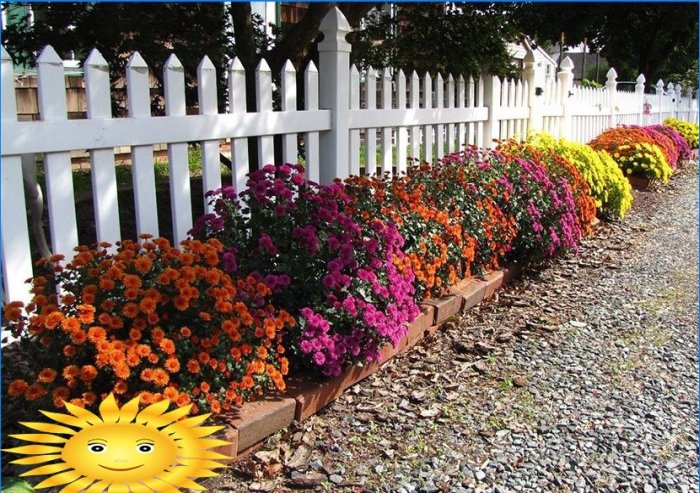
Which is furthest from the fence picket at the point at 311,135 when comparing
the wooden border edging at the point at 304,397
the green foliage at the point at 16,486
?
the green foliage at the point at 16,486

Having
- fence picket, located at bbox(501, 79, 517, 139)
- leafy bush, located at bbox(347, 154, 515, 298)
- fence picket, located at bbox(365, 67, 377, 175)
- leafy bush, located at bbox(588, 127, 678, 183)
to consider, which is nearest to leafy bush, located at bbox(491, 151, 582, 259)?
leafy bush, located at bbox(347, 154, 515, 298)

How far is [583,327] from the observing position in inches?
156

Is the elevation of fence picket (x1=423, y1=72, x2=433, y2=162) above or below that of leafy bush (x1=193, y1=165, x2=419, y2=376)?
above

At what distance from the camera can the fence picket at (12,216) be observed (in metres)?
2.47

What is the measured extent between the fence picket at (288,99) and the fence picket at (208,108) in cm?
51

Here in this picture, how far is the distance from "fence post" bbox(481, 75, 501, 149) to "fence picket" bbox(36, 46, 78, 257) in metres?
4.19

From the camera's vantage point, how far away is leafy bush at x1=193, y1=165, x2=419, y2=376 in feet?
9.21

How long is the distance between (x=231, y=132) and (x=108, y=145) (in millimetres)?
706

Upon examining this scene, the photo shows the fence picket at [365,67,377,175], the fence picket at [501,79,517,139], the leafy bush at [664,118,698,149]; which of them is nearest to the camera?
the fence picket at [365,67,377,175]

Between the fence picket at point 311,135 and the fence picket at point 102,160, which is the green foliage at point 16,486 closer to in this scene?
the fence picket at point 102,160

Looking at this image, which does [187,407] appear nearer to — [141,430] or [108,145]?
[141,430]

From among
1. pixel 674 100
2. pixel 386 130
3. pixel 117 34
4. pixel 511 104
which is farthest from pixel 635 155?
pixel 674 100

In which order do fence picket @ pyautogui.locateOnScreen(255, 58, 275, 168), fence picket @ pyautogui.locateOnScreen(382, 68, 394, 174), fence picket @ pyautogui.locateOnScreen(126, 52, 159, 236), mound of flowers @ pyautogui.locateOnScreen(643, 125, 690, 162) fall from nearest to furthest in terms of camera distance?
1. fence picket @ pyautogui.locateOnScreen(126, 52, 159, 236)
2. fence picket @ pyautogui.locateOnScreen(255, 58, 275, 168)
3. fence picket @ pyautogui.locateOnScreen(382, 68, 394, 174)
4. mound of flowers @ pyautogui.locateOnScreen(643, 125, 690, 162)

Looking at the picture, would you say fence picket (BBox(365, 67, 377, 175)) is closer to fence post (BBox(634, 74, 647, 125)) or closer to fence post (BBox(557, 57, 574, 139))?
fence post (BBox(557, 57, 574, 139))
